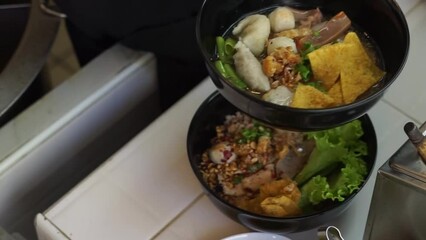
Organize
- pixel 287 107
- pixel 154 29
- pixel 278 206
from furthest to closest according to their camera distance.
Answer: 1. pixel 154 29
2. pixel 278 206
3. pixel 287 107

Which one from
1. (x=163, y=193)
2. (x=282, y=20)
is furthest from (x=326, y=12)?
(x=163, y=193)

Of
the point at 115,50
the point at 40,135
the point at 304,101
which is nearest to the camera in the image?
the point at 304,101

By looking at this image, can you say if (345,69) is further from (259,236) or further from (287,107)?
(259,236)

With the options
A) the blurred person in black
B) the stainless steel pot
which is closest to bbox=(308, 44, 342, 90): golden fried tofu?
the blurred person in black

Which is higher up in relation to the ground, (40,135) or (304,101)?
(304,101)

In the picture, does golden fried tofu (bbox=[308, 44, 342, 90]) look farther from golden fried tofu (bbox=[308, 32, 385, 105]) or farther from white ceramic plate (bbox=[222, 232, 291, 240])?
white ceramic plate (bbox=[222, 232, 291, 240])

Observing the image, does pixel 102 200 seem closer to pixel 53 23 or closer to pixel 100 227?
pixel 100 227

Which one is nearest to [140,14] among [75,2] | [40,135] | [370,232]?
[75,2]

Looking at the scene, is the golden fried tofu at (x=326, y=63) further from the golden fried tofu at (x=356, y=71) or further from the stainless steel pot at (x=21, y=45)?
the stainless steel pot at (x=21, y=45)
